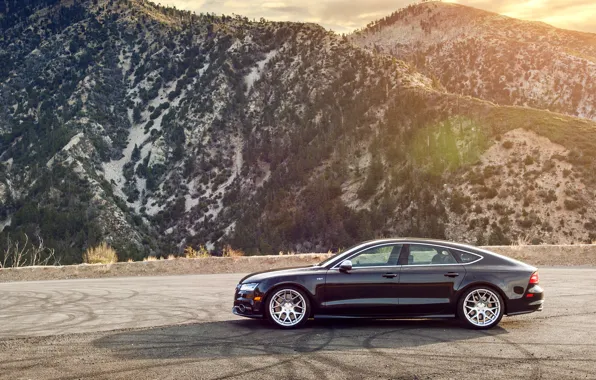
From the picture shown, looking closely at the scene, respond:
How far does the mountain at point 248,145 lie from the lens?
61.1m

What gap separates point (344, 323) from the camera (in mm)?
11586

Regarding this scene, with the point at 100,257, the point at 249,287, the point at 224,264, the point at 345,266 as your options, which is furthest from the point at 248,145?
the point at 345,266

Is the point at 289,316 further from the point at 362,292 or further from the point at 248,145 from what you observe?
the point at 248,145

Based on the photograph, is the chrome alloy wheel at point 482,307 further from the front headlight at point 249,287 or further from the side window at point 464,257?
the front headlight at point 249,287

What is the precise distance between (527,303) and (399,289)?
6.58 feet

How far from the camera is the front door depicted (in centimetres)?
1069

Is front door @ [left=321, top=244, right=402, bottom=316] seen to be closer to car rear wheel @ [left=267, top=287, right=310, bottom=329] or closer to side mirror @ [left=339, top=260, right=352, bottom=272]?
side mirror @ [left=339, top=260, right=352, bottom=272]

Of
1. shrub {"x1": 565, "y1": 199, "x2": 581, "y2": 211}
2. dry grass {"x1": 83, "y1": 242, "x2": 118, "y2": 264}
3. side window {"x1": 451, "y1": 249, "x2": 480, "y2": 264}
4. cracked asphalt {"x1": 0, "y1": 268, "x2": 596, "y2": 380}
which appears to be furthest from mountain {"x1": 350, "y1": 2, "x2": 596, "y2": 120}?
side window {"x1": 451, "y1": 249, "x2": 480, "y2": 264}

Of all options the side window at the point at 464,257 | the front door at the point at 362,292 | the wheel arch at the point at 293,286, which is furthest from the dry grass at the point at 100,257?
the side window at the point at 464,257

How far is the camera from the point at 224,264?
997 inches

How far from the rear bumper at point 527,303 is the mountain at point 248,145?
4257cm

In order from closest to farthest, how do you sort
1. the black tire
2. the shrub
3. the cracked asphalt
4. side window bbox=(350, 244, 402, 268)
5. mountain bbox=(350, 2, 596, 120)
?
the cracked asphalt < the black tire < side window bbox=(350, 244, 402, 268) < the shrub < mountain bbox=(350, 2, 596, 120)

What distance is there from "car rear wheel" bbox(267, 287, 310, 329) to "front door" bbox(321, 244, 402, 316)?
35 centimetres

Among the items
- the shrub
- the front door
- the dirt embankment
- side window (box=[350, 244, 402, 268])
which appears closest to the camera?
the front door
